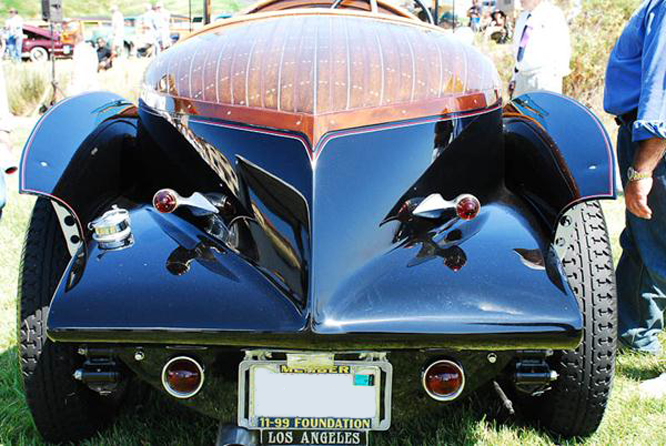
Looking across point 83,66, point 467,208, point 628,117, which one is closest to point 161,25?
point 83,66

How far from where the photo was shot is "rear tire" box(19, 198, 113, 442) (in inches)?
79.2

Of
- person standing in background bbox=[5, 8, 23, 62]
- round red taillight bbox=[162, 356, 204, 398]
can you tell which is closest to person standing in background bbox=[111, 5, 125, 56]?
person standing in background bbox=[5, 8, 23, 62]

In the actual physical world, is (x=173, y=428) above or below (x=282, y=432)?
below

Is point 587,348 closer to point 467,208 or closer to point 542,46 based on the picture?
point 467,208

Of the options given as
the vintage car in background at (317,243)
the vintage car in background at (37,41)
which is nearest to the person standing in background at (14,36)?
the vintage car in background at (37,41)

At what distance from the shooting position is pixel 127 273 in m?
1.72

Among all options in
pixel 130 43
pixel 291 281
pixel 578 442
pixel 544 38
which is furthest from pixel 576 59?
pixel 130 43

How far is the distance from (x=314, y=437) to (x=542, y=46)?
530 cm

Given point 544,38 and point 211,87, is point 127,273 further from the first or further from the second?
point 544,38

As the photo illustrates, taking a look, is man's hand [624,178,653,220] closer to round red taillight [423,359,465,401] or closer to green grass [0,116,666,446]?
green grass [0,116,666,446]

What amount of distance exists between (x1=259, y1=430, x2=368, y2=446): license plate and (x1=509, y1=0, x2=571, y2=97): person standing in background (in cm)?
499

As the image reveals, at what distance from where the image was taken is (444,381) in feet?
5.70

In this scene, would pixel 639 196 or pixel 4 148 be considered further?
pixel 4 148

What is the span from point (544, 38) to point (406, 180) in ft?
15.8
